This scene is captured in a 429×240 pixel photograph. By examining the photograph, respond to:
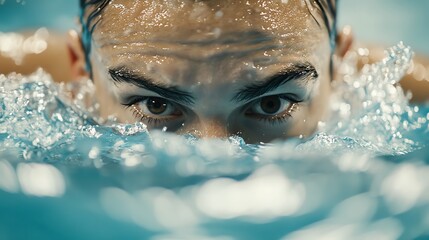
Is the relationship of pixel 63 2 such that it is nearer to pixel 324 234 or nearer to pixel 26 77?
pixel 26 77

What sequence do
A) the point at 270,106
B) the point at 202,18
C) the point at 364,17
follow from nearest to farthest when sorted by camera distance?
the point at 202,18
the point at 270,106
the point at 364,17

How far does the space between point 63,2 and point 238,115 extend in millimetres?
2090

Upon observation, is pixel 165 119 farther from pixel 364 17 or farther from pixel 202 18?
pixel 364 17

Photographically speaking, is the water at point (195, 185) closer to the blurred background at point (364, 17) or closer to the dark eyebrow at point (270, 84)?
the dark eyebrow at point (270, 84)

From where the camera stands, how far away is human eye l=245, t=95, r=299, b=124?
1.38 metres

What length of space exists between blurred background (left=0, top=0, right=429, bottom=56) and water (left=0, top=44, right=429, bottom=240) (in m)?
1.59

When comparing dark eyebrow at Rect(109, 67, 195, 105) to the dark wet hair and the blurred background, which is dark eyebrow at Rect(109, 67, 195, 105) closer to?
the dark wet hair

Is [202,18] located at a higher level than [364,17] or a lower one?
lower

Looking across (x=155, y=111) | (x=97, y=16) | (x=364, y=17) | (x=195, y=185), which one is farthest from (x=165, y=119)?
(x=364, y=17)

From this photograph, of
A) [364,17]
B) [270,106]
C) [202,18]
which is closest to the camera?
[202,18]

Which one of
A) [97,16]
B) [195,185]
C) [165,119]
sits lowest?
[195,185]

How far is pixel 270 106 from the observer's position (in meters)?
1.39

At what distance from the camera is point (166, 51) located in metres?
1.30

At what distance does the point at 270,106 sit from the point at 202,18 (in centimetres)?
25
